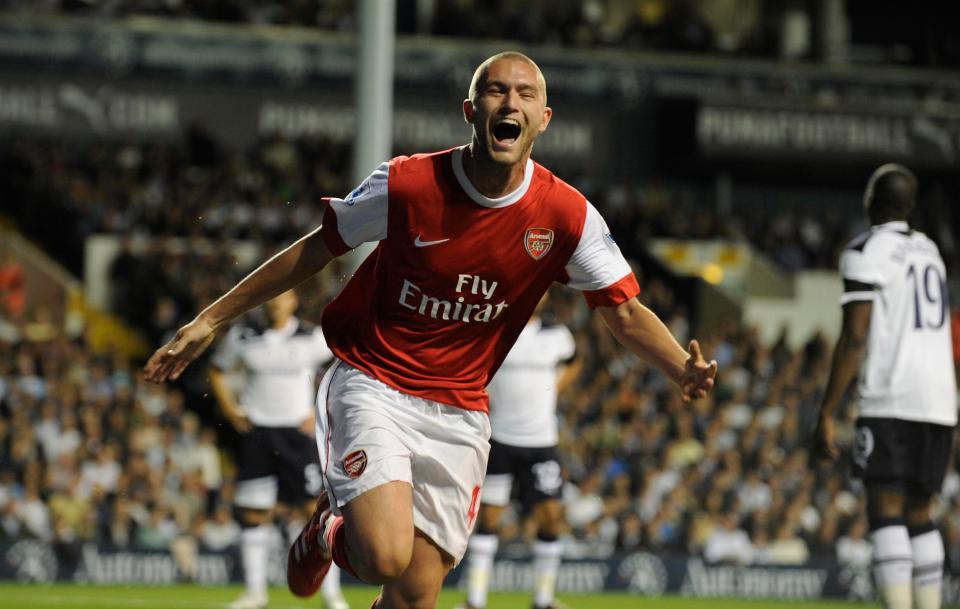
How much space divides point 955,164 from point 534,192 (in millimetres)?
23629

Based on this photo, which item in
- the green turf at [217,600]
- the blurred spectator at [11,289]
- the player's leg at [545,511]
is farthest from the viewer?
the blurred spectator at [11,289]

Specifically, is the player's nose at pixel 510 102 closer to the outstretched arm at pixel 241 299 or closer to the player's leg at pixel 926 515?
the outstretched arm at pixel 241 299

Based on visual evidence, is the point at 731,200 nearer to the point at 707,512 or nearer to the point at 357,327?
the point at 707,512

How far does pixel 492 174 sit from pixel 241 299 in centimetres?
105

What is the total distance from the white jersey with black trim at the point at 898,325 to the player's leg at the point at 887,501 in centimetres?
11

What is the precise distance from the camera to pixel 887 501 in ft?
26.7

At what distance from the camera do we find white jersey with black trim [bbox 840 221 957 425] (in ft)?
27.0

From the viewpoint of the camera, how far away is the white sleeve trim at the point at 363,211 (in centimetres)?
626

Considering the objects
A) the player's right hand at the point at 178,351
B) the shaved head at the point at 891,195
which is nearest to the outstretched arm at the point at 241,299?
the player's right hand at the point at 178,351

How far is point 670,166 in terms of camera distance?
1174 inches

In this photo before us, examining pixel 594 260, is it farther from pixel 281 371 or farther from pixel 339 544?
pixel 281 371

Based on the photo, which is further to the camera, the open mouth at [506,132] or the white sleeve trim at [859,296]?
the white sleeve trim at [859,296]

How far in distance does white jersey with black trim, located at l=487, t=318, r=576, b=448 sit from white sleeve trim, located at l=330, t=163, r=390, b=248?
5551 mm

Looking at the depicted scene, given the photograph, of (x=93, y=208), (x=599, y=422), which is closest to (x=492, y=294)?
(x=599, y=422)
